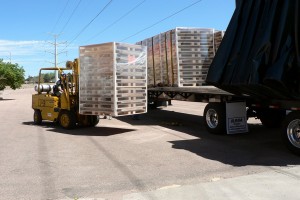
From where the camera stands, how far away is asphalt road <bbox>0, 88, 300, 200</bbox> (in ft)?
19.5

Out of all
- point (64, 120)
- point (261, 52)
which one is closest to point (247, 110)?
point (261, 52)

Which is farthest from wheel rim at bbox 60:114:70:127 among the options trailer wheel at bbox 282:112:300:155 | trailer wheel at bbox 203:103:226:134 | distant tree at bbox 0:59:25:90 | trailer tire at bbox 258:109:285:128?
distant tree at bbox 0:59:25:90

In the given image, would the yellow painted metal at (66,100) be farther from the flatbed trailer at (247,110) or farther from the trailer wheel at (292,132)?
the trailer wheel at (292,132)

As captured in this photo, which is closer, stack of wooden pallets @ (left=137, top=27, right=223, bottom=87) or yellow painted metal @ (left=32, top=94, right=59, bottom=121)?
stack of wooden pallets @ (left=137, top=27, right=223, bottom=87)

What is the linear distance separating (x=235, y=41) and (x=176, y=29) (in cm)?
472

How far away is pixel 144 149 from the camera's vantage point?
29.7 ft

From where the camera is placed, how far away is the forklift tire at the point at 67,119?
1283cm

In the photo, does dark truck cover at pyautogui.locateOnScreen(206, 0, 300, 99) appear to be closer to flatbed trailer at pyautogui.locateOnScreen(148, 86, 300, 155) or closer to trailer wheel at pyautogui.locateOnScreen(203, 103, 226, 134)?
flatbed trailer at pyautogui.locateOnScreen(148, 86, 300, 155)

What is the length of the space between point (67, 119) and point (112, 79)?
263cm

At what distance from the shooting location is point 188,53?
42.9 feet

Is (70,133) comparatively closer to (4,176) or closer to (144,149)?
(144,149)

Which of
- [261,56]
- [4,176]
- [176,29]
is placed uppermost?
[176,29]

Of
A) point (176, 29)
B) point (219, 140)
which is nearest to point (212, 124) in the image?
point (219, 140)

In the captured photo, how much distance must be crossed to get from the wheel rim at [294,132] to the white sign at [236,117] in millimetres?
2647
